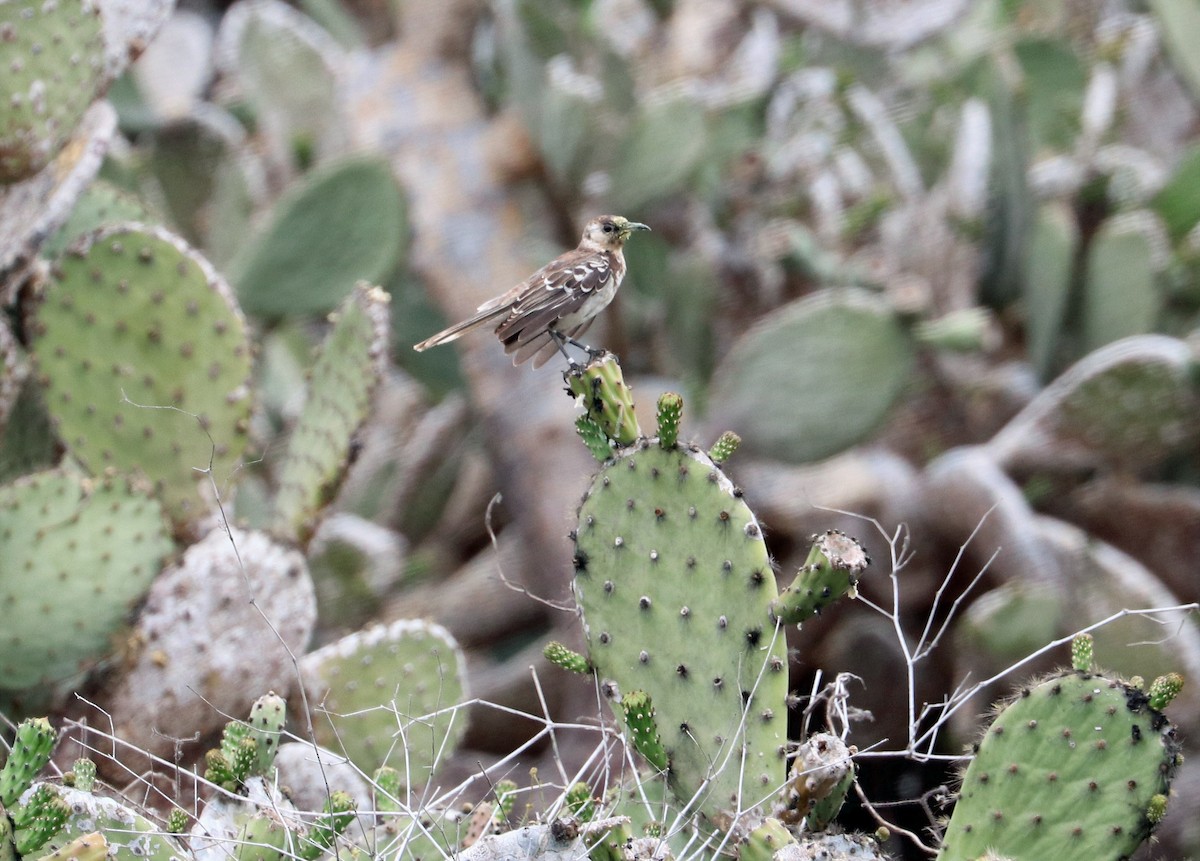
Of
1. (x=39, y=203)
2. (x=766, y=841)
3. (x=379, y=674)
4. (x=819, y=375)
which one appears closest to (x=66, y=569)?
(x=379, y=674)

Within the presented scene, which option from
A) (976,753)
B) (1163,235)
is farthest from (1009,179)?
(976,753)

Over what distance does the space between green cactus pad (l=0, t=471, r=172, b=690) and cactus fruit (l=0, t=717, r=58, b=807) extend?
2.44ft

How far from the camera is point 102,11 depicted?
258cm

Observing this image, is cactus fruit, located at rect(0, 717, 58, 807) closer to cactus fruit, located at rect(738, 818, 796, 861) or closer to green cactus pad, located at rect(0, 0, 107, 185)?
cactus fruit, located at rect(738, 818, 796, 861)

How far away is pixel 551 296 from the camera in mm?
1816

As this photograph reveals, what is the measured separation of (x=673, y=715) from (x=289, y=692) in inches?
37.5

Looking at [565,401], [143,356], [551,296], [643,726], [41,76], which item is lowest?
[565,401]

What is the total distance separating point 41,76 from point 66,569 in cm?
81

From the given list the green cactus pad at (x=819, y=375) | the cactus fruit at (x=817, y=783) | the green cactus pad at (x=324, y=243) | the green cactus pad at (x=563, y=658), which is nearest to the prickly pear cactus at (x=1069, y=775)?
the cactus fruit at (x=817, y=783)

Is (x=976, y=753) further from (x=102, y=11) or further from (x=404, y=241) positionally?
(x=404, y=241)

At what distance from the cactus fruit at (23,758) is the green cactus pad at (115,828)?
0.16ft

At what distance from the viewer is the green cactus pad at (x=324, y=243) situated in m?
3.87

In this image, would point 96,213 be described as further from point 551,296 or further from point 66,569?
point 551,296

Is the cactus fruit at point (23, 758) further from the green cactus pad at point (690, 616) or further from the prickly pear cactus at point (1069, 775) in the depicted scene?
the prickly pear cactus at point (1069, 775)
